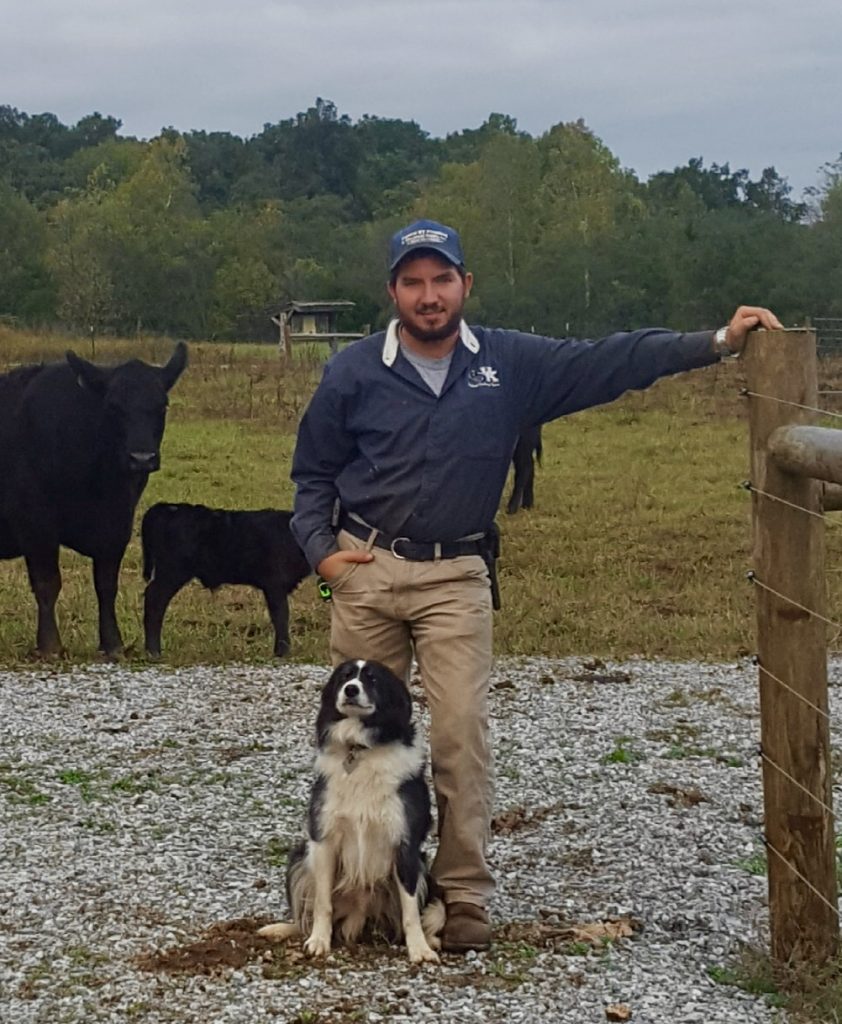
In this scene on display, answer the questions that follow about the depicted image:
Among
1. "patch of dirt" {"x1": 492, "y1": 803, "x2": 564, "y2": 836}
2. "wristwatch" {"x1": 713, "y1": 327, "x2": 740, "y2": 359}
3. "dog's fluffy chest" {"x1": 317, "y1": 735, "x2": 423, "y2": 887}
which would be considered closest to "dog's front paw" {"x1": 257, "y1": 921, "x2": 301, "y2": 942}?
"dog's fluffy chest" {"x1": 317, "y1": 735, "x2": 423, "y2": 887}

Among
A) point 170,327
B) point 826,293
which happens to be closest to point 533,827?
point 826,293

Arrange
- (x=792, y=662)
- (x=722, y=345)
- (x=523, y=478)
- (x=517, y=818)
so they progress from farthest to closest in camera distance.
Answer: (x=523, y=478)
(x=517, y=818)
(x=722, y=345)
(x=792, y=662)

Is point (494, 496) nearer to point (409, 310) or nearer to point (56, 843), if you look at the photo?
point (409, 310)

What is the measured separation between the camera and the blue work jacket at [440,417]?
5180 mm

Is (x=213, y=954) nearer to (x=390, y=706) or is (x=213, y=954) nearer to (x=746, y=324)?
(x=390, y=706)

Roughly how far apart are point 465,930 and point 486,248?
189 ft

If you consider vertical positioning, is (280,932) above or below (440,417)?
below

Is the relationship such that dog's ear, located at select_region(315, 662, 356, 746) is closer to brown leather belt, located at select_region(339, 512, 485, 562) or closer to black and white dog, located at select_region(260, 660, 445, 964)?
black and white dog, located at select_region(260, 660, 445, 964)

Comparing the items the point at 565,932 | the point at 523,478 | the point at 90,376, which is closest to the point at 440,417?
the point at 565,932

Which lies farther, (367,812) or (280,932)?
(280,932)

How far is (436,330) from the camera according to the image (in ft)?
16.9

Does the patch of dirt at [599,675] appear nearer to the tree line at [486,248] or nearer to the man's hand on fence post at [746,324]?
the man's hand on fence post at [746,324]

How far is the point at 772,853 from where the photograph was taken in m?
4.93

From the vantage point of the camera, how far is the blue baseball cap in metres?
5.13
